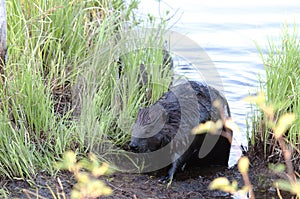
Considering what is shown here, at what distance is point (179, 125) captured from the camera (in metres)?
4.46

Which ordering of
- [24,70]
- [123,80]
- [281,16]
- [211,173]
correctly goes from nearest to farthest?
[24,70]
[211,173]
[123,80]
[281,16]

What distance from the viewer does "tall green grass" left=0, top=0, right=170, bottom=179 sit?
412 cm

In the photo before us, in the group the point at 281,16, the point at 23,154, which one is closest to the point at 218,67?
the point at 281,16

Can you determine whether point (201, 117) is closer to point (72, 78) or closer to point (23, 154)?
point (72, 78)

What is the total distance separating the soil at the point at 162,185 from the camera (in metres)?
3.82

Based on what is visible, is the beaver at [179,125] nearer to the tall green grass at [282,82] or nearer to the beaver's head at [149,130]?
the beaver's head at [149,130]

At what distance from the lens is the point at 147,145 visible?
4.41 meters

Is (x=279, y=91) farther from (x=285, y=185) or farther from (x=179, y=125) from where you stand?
(x=285, y=185)

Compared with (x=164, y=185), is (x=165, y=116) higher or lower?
higher

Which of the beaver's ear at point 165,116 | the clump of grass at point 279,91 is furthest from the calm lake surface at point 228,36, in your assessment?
the beaver's ear at point 165,116

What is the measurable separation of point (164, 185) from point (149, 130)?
1.40 ft

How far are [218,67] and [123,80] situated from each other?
2.95 metres

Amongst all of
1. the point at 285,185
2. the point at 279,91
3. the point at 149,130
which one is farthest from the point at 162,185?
the point at 285,185

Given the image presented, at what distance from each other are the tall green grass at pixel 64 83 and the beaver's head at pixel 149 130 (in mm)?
283
